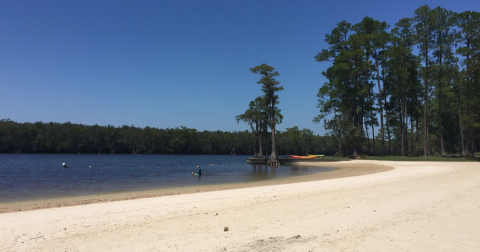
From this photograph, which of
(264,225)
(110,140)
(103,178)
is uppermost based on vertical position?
(110,140)

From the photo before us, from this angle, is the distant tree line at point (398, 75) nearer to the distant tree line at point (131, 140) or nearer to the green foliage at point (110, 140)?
the distant tree line at point (131, 140)

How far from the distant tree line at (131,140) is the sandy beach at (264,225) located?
271 ft

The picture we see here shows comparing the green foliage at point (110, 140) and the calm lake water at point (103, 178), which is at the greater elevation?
the green foliage at point (110, 140)

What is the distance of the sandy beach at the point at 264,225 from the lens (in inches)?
226

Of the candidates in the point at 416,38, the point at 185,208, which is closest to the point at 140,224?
the point at 185,208

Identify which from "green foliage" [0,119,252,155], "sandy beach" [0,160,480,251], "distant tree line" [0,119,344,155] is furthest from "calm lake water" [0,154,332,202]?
"green foliage" [0,119,252,155]

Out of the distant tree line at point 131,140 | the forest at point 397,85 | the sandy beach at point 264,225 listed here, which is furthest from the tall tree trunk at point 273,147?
the distant tree line at point 131,140

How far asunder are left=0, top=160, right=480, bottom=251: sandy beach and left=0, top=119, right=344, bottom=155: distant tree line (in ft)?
271

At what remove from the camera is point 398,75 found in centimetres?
4103

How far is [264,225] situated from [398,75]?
4136cm

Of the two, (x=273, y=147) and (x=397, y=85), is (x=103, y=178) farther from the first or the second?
(x=397, y=85)

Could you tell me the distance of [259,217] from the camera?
8.20 meters

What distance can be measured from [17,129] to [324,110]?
357 ft

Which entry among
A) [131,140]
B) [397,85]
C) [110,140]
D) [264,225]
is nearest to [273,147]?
[397,85]
